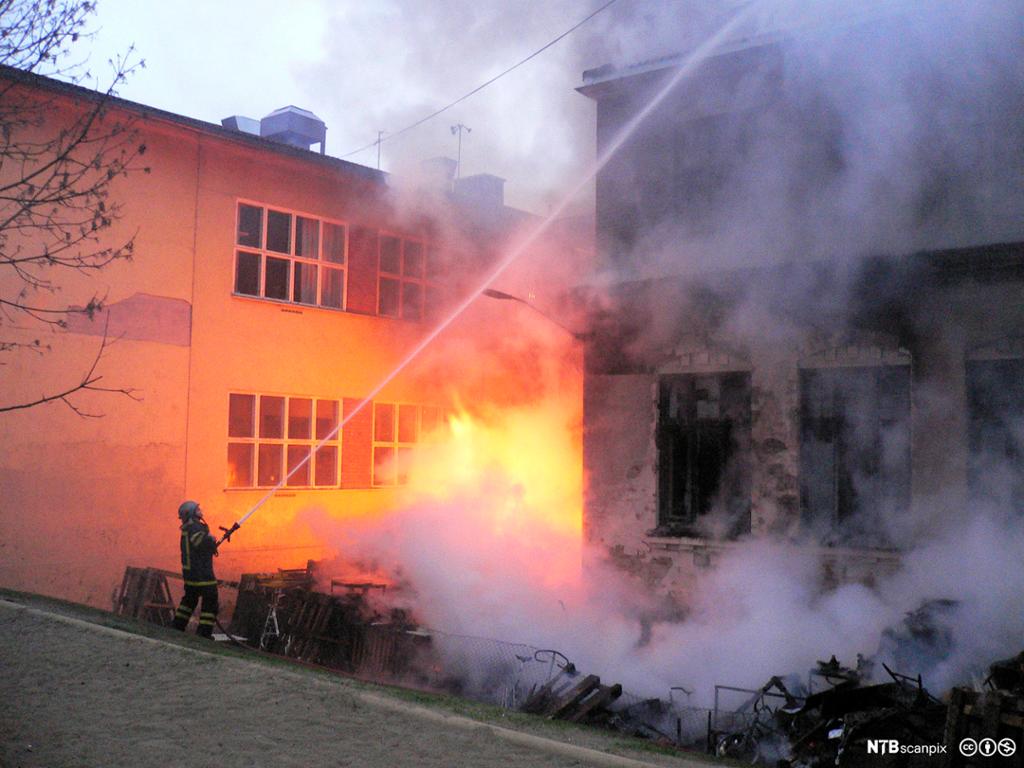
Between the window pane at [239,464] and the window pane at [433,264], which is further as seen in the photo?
the window pane at [433,264]

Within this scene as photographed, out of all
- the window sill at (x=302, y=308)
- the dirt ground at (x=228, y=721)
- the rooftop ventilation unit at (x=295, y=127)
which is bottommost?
the dirt ground at (x=228, y=721)

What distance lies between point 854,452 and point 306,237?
28.7ft

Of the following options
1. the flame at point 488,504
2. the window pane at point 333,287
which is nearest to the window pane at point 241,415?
the flame at point 488,504

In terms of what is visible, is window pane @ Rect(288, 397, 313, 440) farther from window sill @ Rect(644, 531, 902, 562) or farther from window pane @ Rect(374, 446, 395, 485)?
window sill @ Rect(644, 531, 902, 562)

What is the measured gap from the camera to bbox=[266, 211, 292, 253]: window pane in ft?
46.3

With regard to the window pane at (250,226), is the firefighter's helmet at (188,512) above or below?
below

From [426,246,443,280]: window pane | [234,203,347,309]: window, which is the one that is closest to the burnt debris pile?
[234,203,347,309]: window

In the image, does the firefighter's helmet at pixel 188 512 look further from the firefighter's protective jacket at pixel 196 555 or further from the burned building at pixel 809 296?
the burned building at pixel 809 296

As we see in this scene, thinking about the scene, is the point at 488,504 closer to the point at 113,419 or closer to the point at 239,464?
the point at 239,464

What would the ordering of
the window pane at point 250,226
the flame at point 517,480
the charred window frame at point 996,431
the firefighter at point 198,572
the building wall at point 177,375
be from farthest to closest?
the window pane at point 250,226
the flame at point 517,480
the building wall at point 177,375
the firefighter at point 198,572
the charred window frame at point 996,431

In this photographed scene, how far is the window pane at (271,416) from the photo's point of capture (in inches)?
544

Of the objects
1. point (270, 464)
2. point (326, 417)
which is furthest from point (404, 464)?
point (270, 464)

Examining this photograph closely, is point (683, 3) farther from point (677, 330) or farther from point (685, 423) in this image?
point (685, 423)

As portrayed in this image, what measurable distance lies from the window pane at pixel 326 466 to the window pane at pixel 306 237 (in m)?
2.97
